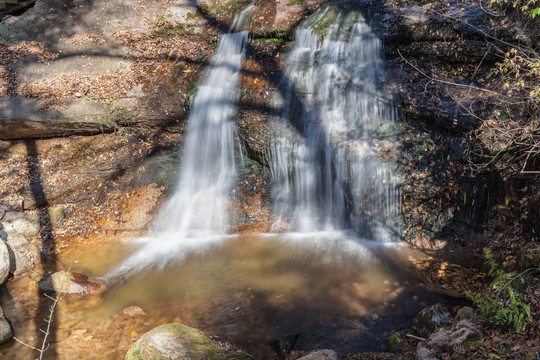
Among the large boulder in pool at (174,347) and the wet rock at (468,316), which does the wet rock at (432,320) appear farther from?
the large boulder in pool at (174,347)

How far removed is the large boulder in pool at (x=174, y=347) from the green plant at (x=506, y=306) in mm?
2719

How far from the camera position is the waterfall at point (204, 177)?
7480mm

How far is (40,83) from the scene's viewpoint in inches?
377

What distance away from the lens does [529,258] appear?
432cm

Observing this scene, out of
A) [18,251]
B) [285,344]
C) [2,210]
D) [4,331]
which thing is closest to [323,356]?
[285,344]

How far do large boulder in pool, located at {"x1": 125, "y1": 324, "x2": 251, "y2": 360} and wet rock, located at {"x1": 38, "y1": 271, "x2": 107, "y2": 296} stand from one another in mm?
2466

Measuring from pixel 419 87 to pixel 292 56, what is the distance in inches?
130

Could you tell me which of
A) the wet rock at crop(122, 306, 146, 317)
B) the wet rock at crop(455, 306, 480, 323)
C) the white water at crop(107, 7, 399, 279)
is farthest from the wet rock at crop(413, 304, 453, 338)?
the wet rock at crop(122, 306, 146, 317)

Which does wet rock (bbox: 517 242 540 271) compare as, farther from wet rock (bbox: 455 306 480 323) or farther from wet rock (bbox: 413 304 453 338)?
wet rock (bbox: 413 304 453 338)

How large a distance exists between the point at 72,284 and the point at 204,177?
361 cm

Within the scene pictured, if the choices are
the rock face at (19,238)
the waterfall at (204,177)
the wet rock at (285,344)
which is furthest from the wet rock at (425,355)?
the rock face at (19,238)

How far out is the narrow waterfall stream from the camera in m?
5.10

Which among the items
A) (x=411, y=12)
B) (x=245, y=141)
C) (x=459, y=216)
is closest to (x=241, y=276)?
(x=245, y=141)

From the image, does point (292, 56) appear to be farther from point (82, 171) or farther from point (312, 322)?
point (312, 322)
